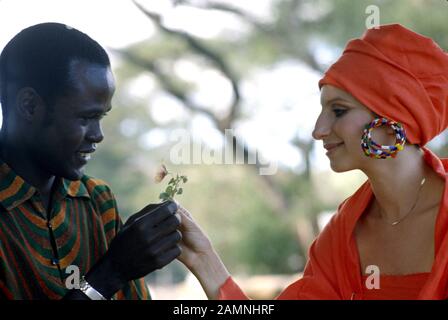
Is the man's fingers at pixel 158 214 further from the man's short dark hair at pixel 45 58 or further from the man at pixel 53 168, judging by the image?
the man's short dark hair at pixel 45 58

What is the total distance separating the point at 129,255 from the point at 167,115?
679 cm

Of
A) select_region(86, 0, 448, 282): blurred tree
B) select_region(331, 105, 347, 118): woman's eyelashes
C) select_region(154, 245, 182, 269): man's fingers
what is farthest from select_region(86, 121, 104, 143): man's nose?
select_region(86, 0, 448, 282): blurred tree

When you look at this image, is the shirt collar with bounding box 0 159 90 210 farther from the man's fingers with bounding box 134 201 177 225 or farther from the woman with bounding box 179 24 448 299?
the woman with bounding box 179 24 448 299

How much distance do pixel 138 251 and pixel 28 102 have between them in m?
0.47

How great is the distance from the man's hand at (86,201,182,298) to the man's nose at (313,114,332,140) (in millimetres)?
455

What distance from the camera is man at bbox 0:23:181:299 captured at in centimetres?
174

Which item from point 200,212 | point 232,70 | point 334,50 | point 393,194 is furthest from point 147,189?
point 393,194

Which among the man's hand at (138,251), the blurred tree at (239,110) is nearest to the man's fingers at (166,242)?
the man's hand at (138,251)

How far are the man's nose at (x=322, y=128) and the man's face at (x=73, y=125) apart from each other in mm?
570

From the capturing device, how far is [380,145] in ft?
6.10

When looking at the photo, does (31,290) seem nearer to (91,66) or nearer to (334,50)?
(91,66)

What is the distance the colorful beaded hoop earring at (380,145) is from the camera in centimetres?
185

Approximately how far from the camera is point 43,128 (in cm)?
180

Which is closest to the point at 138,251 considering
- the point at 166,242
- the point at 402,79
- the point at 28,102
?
the point at 166,242
